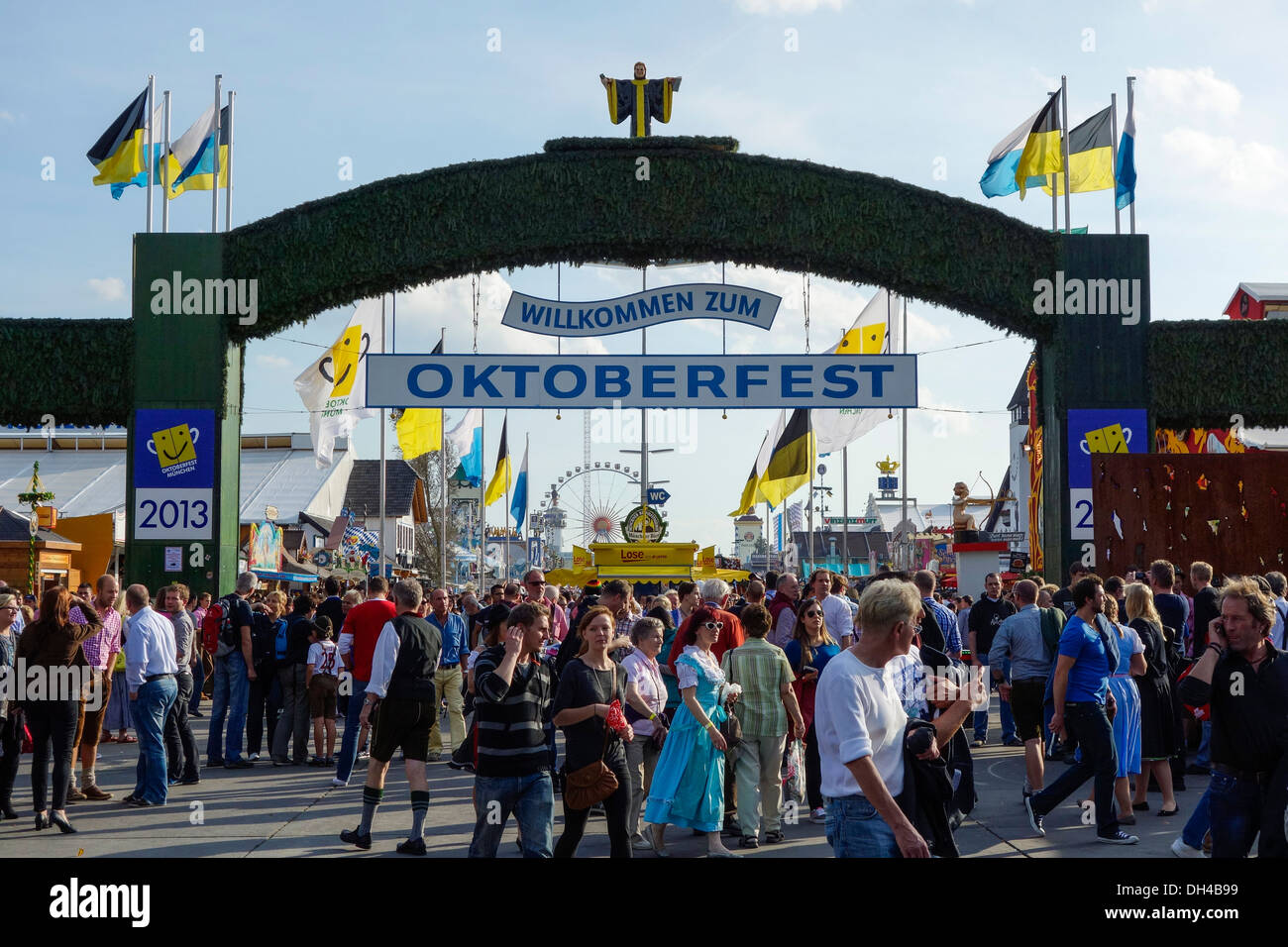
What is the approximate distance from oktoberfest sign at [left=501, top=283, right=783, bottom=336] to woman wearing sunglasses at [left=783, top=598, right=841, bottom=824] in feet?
31.7

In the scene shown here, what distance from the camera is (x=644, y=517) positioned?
108 ft

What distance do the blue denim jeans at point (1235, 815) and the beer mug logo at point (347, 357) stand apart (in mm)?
17318

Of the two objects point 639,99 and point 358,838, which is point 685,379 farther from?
point 358,838

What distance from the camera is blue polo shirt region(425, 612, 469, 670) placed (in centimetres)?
1418

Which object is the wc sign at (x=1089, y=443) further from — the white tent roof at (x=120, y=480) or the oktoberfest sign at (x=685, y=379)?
the white tent roof at (x=120, y=480)

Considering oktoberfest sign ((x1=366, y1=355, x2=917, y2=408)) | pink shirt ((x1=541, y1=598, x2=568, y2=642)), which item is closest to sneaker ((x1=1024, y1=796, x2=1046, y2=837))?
pink shirt ((x1=541, y1=598, x2=568, y2=642))

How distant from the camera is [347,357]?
21703 millimetres

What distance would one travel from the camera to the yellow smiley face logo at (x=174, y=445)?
62.6 feet

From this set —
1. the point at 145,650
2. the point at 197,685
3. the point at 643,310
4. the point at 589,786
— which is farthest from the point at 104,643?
the point at 643,310

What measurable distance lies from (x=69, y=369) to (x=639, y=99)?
9791 millimetres

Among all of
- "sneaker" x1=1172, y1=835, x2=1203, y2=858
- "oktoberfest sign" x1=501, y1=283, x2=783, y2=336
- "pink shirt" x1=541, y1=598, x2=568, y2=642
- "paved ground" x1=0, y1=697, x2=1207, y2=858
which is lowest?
"paved ground" x1=0, y1=697, x2=1207, y2=858

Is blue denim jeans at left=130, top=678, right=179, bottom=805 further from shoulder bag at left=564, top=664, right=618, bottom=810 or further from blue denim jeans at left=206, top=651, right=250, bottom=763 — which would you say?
shoulder bag at left=564, top=664, right=618, bottom=810

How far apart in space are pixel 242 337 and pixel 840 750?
16.6 meters
